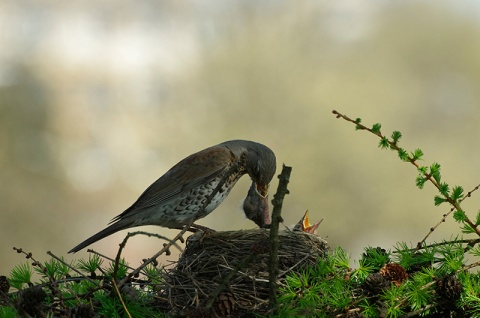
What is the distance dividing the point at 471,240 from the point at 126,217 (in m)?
2.63

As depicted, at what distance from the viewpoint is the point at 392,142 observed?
2.54 m

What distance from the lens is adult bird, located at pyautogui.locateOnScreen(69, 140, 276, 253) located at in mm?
4535

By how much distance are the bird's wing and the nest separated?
3.20ft

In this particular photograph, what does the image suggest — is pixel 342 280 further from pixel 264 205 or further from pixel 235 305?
pixel 264 205

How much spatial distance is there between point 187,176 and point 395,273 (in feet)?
7.93

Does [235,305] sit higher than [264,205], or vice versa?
[264,205]

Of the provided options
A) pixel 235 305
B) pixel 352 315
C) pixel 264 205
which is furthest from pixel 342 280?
pixel 264 205

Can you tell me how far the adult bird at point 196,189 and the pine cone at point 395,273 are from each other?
6.46 ft

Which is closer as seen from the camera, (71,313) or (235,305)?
(71,313)

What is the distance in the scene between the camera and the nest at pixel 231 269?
2674 mm

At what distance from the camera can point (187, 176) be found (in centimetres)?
467

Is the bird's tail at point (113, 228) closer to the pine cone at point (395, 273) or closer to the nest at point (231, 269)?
the nest at point (231, 269)

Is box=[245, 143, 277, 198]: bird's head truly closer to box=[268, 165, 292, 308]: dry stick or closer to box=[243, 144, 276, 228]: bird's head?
box=[243, 144, 276, 228]: bird's head

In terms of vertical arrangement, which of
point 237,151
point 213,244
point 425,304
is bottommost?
point 425,304
